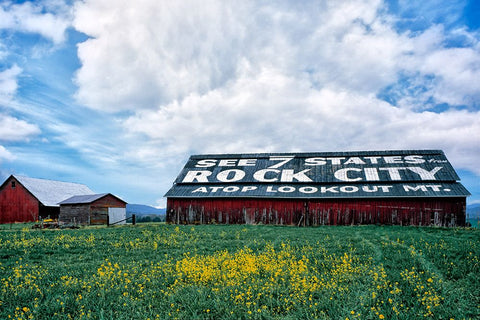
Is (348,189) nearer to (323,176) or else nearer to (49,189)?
(323,176)

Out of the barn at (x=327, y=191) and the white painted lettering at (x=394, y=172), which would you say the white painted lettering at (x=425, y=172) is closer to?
the barn at (x=327, y=191)

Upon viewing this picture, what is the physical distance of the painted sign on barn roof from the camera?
3191 centimetres

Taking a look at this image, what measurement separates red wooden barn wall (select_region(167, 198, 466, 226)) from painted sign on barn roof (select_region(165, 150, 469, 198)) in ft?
2.48

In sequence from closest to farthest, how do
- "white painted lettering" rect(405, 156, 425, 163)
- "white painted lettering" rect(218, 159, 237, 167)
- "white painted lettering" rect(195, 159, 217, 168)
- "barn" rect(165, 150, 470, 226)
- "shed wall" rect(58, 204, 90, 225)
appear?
"barn" rect(165, 150, 470, 226)
"white painted lettering" rect(405, 156, 425, 163)
"shed wall" rect(58, 204, 90, 225)
"white painted lettering" rect(218, 159, 237, 167)
"white painted lettering" rect(195, 159, 217, 168)

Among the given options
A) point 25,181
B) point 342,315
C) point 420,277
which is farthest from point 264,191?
point 25,181

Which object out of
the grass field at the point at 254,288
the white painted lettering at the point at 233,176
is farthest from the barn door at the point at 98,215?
the grass field at the point at 254,288

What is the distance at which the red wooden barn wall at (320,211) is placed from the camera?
2988 cm

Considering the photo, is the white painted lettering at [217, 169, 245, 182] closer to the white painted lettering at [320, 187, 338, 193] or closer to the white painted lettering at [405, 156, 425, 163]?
the white painted lettering at [320, 187, 338, 193]

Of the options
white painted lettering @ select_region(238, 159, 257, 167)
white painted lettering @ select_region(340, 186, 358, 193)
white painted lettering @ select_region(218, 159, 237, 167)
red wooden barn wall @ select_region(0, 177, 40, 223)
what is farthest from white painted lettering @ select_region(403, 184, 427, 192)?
red wooden barn wall @ select_region(0, 177, 40, 223)

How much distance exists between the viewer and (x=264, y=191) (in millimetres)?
33938

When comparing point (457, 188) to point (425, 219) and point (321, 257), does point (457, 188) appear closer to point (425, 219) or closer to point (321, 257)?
point (425, 219)

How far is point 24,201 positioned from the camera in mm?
44406

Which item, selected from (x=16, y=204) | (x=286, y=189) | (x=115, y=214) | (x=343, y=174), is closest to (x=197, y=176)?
(x=286, y=189)

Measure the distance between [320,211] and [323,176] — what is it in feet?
16.3
